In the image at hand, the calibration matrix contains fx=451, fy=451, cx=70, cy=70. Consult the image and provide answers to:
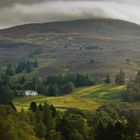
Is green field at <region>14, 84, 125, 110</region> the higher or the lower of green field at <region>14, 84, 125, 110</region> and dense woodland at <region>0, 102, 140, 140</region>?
the lower

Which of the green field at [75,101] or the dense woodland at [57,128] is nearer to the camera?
the dense woodland at [57,128]

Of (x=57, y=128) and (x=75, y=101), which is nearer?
(x=57, y=128)

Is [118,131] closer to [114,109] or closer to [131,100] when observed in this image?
[114,109]

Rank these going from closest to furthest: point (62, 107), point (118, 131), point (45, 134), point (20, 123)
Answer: point (118, 131) → point (20, 123) → point (45, 134) → point (62, 107)

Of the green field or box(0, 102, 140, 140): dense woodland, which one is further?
the green field

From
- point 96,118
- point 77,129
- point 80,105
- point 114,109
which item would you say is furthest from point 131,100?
point 77,129

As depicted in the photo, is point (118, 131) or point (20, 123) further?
point (20, 123)

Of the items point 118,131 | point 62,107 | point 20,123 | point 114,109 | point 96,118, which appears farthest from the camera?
point 62,107

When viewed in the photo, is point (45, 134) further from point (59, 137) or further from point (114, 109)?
point (114, 109)

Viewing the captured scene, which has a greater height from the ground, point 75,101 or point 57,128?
point 57,128

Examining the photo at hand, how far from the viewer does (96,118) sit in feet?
400

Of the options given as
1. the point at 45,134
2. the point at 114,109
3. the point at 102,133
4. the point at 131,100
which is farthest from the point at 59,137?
the point at 131,100

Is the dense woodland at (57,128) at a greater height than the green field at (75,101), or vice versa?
the dense woodland at (57,128)

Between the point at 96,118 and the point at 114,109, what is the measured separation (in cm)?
2550
